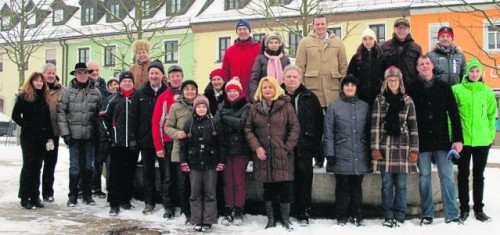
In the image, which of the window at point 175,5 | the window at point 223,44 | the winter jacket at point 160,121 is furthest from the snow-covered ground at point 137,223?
the window at point 175,5

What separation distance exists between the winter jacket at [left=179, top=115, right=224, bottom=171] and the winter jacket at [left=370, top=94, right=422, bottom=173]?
76.3 inches

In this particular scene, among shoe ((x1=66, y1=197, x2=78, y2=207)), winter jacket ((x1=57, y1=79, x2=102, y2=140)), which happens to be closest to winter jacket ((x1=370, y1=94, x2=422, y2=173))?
winter jacket ((x1=57, y1=79, x2=102, y2=140))

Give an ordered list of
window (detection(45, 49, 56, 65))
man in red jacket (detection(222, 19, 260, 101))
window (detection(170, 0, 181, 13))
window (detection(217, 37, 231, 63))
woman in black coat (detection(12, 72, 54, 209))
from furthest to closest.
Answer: window (detection(45, 49, 56, 65)), window (detection(170, 0, 181, 13)), window (detection(217, 37, 231, 63)), man in red jacket (detection(222, 19, 260, 101)), woman in black coat (detection(12, 72, 54, 209))

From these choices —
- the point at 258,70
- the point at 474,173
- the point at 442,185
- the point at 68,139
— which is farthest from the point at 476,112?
the point at 68,139

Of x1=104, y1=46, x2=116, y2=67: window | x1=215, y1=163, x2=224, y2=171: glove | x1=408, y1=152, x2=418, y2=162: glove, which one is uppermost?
x1=104, y1=46, x2=116, y2=67: window

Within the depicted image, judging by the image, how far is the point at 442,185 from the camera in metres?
6.39

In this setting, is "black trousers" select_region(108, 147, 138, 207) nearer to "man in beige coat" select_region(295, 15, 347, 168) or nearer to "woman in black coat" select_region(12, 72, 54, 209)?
"woman in black coat" select_region(12, 72, 54, 209)

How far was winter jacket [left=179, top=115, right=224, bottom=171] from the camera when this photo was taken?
20.3 ft

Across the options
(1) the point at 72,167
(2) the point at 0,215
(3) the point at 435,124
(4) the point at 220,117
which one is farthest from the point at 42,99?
(3) the point at 435,124

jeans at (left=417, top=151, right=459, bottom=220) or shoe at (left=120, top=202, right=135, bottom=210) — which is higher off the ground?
jeans at (left=417, top=151, right=459, bottom=220)

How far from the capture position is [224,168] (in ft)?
21.2

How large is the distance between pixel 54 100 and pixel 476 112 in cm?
596

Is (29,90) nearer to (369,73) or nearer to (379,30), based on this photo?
(369,73)

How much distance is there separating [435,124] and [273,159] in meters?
2.07
